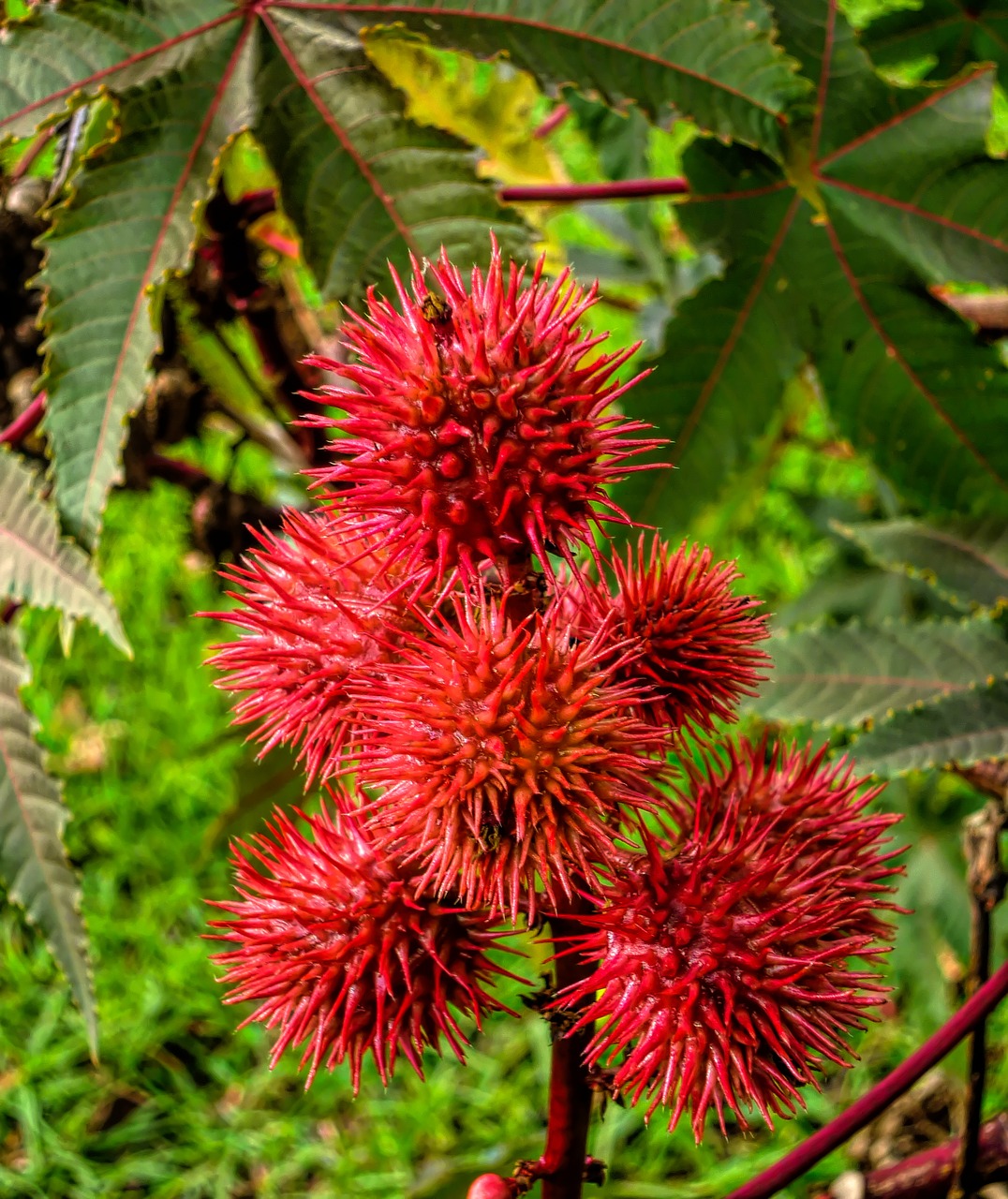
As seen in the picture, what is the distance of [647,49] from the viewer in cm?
140

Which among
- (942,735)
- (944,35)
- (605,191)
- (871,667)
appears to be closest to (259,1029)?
(871,667)

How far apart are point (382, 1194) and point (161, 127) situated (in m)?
2.19

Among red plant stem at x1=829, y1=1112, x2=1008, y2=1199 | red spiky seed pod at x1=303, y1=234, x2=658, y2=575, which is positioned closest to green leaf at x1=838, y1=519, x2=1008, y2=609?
red plant stem at x1=829, y1=1112, x2=1008, y2=1199

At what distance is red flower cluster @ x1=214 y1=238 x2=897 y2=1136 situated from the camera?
905mm

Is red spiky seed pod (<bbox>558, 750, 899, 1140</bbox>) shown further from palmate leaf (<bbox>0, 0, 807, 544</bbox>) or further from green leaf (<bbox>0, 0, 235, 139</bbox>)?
green leaf (<bbox>0, 0, 235, 139</bbox>)

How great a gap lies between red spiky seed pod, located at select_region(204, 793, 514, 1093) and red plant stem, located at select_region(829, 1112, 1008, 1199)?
86 cm

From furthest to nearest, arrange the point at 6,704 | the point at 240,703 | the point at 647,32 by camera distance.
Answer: the point at 6,704 < the point at 647,32 < the point at 240,703

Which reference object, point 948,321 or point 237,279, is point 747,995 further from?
point 237,279

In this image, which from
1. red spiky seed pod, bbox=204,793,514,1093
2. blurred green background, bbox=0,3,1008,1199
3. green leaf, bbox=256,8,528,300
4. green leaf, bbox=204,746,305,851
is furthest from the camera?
blurred green background, bbox=0,3,1008,1199

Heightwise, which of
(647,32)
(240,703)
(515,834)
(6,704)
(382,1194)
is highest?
(647,32)

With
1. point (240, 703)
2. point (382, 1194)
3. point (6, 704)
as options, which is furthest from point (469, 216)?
point (382, 1194)

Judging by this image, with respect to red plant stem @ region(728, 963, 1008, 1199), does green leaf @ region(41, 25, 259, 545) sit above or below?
above

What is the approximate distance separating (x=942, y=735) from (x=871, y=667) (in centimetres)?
23

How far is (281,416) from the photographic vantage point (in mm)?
2535
